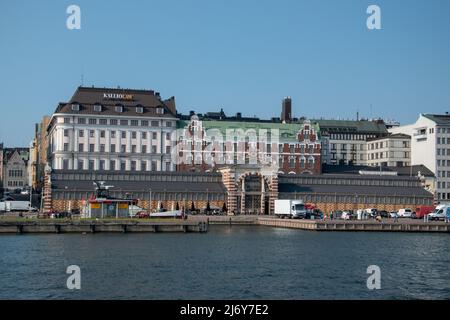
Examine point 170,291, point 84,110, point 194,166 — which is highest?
point 84,110

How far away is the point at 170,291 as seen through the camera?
49.2m

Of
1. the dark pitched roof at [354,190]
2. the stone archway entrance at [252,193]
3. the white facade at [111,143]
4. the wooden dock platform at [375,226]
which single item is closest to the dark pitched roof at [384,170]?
the dark pitched roof at [354,190]

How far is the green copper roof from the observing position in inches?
7032

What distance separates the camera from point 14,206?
15888 cm

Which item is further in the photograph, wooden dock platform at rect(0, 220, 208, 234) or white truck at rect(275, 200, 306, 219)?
white truck at rect(275, 200, 306, 219)

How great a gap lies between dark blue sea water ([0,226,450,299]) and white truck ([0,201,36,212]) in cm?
6158

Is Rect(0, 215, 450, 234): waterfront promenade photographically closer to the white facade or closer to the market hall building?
the market hall building

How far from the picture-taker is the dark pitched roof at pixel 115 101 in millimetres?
171500

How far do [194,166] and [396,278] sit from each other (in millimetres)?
118428

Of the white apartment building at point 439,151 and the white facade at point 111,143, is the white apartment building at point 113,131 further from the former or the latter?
the white apartment building at point 439,151

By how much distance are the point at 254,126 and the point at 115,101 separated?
115ft

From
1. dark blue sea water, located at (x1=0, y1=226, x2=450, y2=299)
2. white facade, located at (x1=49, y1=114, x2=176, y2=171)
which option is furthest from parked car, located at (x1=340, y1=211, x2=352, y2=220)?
white facade, located at (x1=49, y1=114, x2=176, y2=171)
